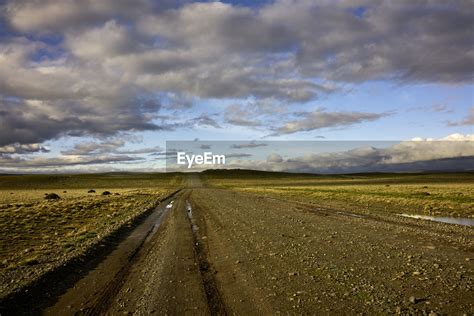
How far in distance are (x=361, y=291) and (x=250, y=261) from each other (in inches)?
169

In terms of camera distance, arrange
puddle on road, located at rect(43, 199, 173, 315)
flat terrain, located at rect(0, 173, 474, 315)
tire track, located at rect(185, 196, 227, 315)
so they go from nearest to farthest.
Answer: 1. tire track, located at rect(185, 196, 227, 315)
2. flat terrain, located at rect(0, 173, 474, 315)
3. puddle on road, located at rect(43, 199, 173, 315)

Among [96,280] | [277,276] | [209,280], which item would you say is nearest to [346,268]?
[277,276]

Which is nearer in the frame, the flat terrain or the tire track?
the tire track

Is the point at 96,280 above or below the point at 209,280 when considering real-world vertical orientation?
below

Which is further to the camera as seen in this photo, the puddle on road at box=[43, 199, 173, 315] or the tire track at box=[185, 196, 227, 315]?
the puddle on road at box=[43, 199, 173, 315]

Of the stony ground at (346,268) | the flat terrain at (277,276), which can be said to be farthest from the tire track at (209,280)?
the stony ground at (346,268)

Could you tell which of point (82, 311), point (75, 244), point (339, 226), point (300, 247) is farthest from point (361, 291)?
point (75, 244)

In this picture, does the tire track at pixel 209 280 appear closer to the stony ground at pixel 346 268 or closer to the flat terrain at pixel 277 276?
the flat terrain at pixel 277 276

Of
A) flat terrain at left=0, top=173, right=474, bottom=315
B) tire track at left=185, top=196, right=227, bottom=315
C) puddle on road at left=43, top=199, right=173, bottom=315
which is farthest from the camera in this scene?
puddle on road at left=43, top=199, right=173, bottom=315

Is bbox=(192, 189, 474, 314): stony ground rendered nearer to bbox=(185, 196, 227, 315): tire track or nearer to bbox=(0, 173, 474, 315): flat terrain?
bbox=(0, 173, 474, 315): flat terrain

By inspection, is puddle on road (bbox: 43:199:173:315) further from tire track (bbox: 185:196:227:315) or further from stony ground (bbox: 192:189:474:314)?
stony ground (bbox: 192:189:474:314)

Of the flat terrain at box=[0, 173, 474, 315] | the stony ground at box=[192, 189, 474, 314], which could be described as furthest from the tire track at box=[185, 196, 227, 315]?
the stony ground at box=[192, 189, 474, 314]

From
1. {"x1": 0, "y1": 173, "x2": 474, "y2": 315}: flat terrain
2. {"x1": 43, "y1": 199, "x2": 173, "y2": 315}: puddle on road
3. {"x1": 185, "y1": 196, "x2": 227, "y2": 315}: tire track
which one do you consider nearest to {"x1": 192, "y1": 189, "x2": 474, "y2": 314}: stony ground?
{"x1": 0, "y1": 173, "x2": 474, "y2": 315}: flat terrain

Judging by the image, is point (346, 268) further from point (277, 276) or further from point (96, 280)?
point (96, 280)
